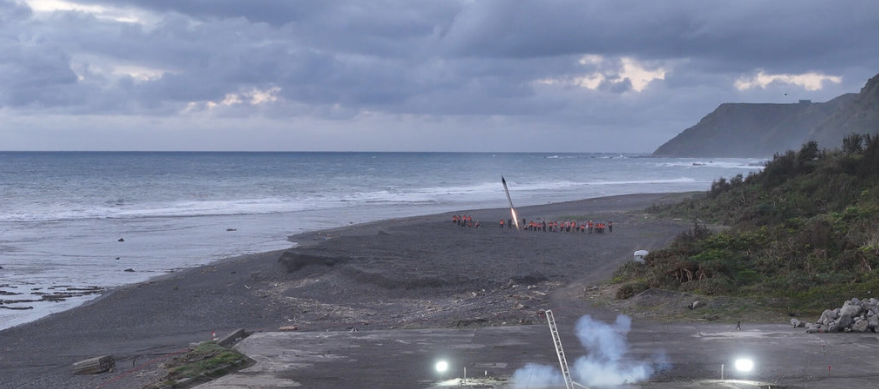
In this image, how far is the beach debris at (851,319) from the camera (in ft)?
57.2

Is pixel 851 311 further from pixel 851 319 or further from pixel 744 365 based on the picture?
pixel 744 365

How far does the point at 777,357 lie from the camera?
1550 cm

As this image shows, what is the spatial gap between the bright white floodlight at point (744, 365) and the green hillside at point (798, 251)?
6.08 m

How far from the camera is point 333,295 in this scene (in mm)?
25578

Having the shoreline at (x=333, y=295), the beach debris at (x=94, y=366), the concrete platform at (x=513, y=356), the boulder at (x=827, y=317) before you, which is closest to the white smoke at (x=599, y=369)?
the concrete platform at (x=513, y=356)

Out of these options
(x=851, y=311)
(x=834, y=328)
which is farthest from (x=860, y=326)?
(x=834, y=328)

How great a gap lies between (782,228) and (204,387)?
70.4ft

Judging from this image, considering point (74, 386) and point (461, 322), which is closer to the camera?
point (74, 386)

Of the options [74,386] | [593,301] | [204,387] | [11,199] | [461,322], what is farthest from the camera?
[11,199]

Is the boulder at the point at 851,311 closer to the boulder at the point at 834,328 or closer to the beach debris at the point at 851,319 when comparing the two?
the beach debris at the point at 851,319

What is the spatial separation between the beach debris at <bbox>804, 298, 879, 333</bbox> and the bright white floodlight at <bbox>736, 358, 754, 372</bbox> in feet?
11.9

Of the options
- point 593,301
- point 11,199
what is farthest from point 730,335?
point 11,199

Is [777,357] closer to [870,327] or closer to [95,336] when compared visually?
[870,327]

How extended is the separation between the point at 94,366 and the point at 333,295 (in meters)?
10.0
